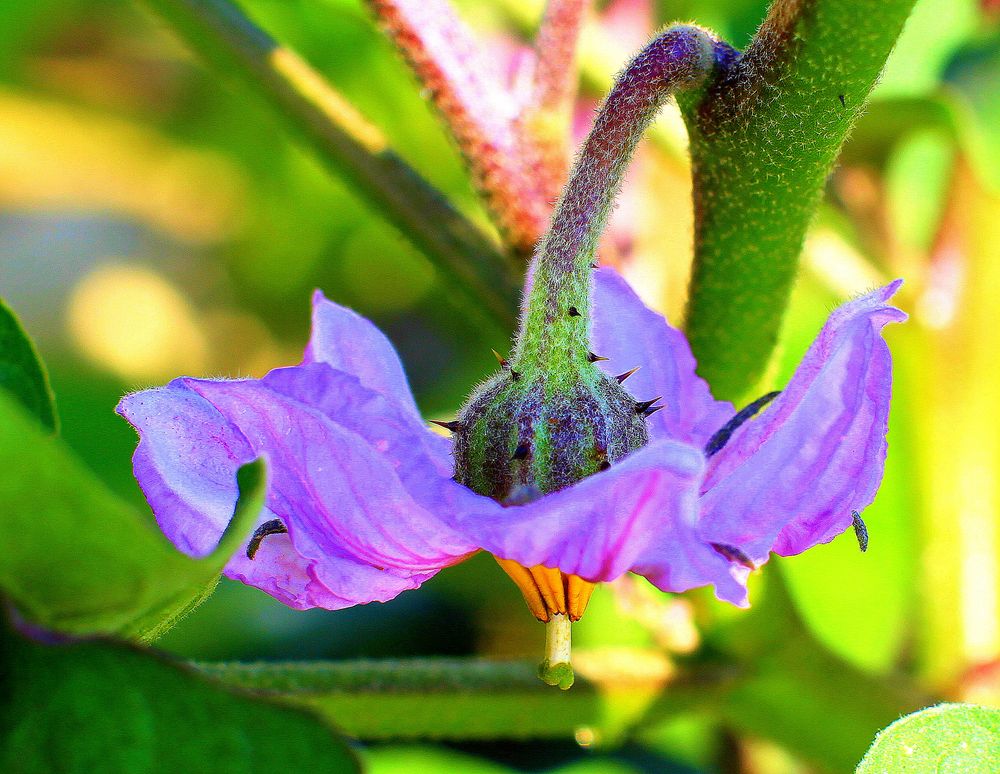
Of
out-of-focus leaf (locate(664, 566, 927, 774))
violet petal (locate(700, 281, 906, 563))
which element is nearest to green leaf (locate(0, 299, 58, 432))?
violet petal (locate(700, 281, 906, 563))

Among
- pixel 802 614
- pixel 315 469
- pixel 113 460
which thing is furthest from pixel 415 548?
pixel 113 460

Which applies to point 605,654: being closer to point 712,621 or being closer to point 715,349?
point 712,621

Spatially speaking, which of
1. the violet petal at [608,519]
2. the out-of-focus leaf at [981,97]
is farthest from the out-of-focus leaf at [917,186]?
the violet petal at [608,519]

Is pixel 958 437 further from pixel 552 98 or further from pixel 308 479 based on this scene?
pixel 308 479

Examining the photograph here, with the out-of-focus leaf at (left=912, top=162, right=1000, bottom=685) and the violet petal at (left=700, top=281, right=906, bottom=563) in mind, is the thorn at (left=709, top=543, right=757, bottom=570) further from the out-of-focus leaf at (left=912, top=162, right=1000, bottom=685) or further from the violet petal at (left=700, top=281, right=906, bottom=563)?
the out-of-focus leaf at (left=912, top=162, right=1000, bottom=685)

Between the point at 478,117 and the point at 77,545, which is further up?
the point at 478,117

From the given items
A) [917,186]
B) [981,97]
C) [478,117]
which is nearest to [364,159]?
[478,117]
